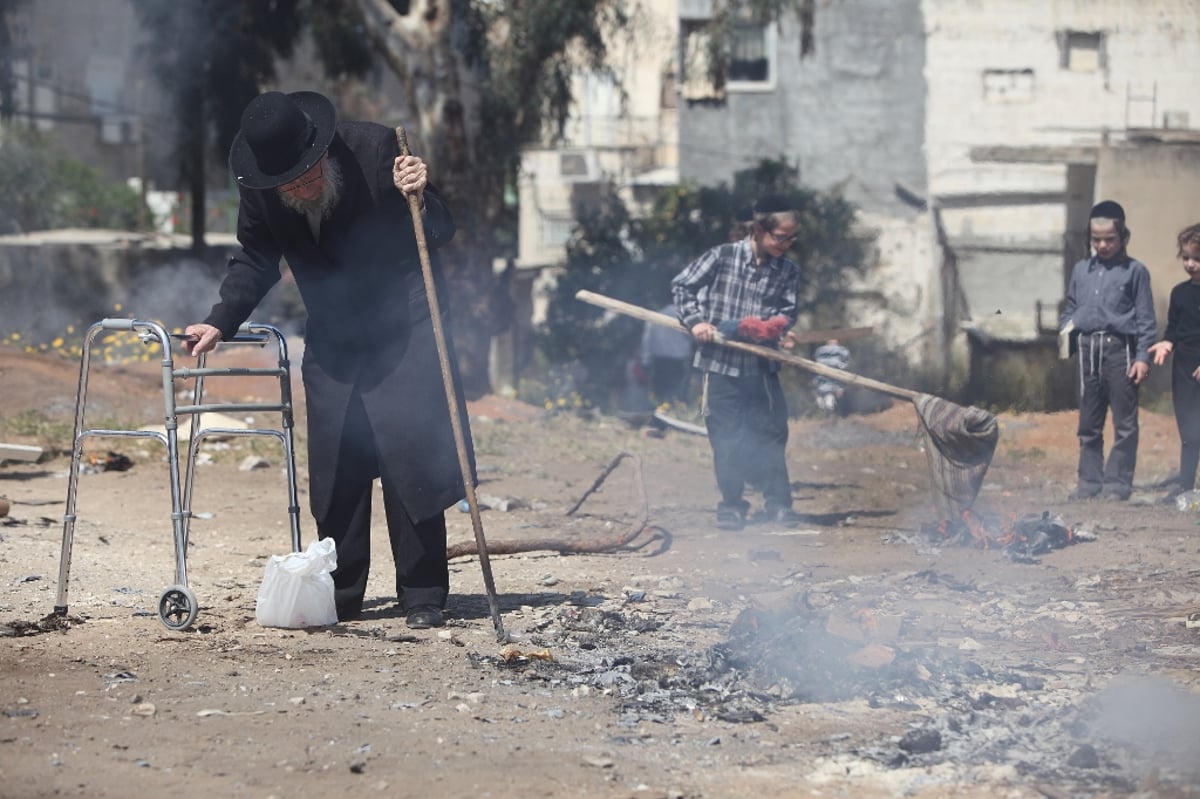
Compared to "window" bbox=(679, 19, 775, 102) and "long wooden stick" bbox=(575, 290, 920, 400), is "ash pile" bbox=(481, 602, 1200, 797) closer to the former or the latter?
"long wooden stick" bbox=(575, 290, 920, 400)

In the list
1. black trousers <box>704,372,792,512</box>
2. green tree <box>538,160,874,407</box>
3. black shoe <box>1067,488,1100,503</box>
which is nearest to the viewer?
→ black trousers <box>704,372,792,512</box>

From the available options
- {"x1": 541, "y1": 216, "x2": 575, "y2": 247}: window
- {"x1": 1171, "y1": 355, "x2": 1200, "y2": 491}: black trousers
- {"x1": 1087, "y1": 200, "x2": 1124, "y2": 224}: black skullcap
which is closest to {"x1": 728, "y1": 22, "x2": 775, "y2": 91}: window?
{"x1": 541, "y1": 216, "x2": 575, "y2": 247}: window

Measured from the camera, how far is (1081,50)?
969 inches

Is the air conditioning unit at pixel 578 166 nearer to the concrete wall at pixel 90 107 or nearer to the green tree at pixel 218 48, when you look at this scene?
the concrete wall at pixel 90 107

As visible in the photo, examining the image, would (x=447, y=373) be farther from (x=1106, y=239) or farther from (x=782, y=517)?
(x=1106, y=239)

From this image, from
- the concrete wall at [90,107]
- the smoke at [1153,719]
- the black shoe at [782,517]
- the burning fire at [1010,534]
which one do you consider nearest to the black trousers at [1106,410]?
the burning fire at [1010,534]

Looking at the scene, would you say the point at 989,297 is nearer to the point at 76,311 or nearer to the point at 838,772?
the point at 76,311

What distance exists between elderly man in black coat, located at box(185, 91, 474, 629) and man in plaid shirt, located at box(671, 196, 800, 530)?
9.40ft

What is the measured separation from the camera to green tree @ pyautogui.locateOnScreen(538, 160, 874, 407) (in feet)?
67.1

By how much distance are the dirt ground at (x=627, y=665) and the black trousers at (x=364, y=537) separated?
0.17 metres

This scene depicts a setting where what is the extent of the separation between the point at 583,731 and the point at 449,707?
455 mm

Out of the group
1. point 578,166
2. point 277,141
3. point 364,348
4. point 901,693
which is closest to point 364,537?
point 364,348

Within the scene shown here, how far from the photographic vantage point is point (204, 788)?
3.66 meters

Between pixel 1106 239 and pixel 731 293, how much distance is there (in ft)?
8.48
